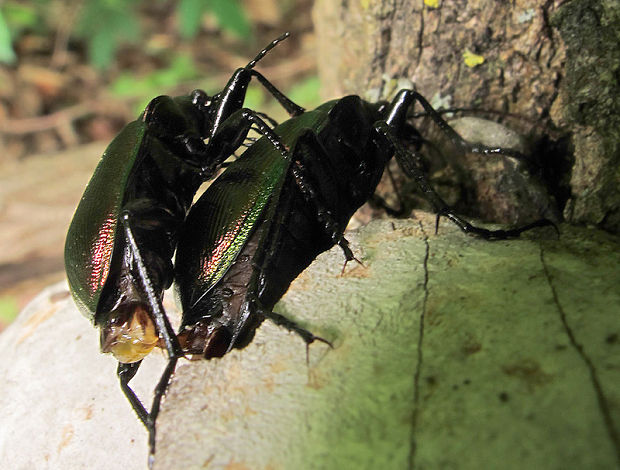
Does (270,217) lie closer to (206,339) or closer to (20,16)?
(206,339)

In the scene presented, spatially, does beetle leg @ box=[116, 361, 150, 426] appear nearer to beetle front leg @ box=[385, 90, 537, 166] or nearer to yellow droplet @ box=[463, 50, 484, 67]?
beetle front leg @ box=[385, 90, 537, 166]

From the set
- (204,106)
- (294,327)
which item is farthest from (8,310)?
(294,327)

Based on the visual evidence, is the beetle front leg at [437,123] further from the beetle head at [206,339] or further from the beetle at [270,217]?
the beetle head at [206,339]

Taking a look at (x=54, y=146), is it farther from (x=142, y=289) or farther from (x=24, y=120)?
(x=142, y=289)

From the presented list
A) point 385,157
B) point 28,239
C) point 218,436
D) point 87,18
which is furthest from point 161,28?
point 218,436

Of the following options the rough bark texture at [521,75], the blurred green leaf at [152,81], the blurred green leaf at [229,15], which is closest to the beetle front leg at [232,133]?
the rough bark texture at [521,75]

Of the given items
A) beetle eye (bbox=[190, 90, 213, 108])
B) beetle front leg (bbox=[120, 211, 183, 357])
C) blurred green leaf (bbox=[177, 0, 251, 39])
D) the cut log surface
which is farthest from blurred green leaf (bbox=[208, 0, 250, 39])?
the cut log surface
